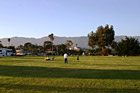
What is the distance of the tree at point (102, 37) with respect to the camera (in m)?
84.7

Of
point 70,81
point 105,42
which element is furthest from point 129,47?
point 70,81

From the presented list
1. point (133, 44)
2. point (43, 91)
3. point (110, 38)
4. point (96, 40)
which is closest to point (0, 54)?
point (96, 40)

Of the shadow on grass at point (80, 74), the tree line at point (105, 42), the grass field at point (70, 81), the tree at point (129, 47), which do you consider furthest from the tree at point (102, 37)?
the shadow on grass at point (80, 74)

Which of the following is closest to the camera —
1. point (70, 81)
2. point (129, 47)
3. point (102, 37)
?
point (70, 81)

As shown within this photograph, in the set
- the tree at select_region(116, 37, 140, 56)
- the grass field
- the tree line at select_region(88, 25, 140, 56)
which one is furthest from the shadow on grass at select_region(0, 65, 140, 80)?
the tree line at select_region(88, 25, 140, 56)

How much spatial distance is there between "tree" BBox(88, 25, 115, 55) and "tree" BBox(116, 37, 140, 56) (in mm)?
8493

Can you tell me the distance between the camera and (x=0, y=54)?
237 feet

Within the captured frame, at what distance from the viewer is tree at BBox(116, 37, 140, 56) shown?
7419cm

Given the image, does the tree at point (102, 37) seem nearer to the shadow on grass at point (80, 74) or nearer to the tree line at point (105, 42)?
the tree line at point (105, 42)

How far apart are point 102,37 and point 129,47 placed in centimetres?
1474

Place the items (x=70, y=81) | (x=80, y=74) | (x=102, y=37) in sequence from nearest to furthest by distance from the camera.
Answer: (x=70, y=81)
(x=80, y=74)
(x=102, y=37)

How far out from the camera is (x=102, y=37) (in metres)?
84.6

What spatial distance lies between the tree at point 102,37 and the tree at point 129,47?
8493mm

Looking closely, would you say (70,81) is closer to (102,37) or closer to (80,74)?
(80,74)
